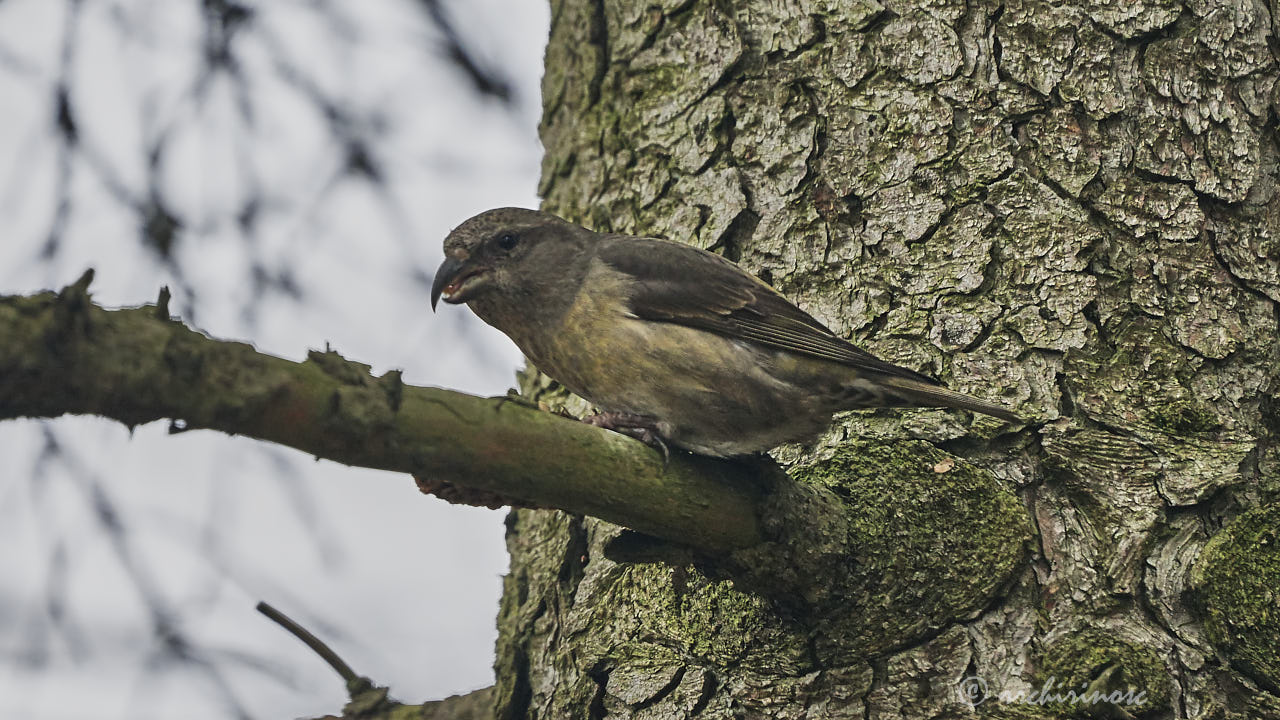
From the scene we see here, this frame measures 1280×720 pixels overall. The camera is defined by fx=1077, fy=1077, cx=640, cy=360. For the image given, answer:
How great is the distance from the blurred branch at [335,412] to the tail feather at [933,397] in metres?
0.72

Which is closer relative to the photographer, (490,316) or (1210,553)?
(1210,553)

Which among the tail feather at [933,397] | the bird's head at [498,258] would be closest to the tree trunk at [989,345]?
the tail feather at [933,397]

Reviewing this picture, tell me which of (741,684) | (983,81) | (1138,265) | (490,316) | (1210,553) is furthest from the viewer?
(490,316)

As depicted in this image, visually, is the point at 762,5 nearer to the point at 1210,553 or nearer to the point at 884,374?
the point at 884,374

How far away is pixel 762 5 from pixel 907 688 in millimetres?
2456

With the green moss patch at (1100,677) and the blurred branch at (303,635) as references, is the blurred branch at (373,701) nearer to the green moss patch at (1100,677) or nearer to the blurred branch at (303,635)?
the blurred branch at (303,635)

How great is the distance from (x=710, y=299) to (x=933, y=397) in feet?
2.59

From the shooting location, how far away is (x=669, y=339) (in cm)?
332

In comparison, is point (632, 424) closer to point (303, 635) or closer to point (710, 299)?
point (710, 299)

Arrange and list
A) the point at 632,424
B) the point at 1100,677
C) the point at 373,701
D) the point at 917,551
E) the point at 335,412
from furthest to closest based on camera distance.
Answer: the point at 632,424 < the point at 373,701 < the point at 917,551 < the point at 1100,677 < the point at 335,412

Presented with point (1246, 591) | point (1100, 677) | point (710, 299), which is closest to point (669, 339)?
point (710, 299)

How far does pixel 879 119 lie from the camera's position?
359cm

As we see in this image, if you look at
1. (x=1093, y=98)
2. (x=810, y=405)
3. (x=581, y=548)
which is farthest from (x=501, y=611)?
(x=1093, y=98)

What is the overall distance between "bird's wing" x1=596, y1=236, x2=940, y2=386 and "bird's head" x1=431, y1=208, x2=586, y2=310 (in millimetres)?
260
